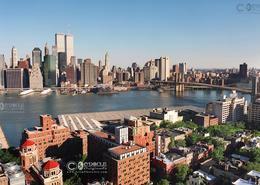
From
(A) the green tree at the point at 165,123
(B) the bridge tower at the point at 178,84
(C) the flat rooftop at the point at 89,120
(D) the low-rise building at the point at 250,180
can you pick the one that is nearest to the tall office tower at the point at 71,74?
(B) the bridge tower at the point at 178,84

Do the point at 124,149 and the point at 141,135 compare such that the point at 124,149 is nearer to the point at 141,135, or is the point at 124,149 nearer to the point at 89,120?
the point at 141,135

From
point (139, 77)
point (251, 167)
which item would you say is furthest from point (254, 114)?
point (139, 77)

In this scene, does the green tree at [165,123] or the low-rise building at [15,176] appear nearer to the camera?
the low-rise building at [15,176]

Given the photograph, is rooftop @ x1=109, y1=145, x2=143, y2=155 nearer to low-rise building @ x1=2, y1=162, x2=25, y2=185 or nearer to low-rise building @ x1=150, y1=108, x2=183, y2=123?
low-rise building @ x1=2, y1=162, x2=25, y2=185

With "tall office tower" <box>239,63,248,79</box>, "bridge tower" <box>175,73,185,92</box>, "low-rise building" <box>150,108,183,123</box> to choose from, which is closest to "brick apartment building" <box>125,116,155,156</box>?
"low-rise building" <box>150,108,183,123</box>

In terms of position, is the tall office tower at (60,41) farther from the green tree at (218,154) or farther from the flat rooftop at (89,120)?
the green tree at (218,154)

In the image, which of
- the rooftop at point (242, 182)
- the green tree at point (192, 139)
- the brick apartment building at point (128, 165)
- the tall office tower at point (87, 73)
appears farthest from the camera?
the tall office tower at point (87, 73)
